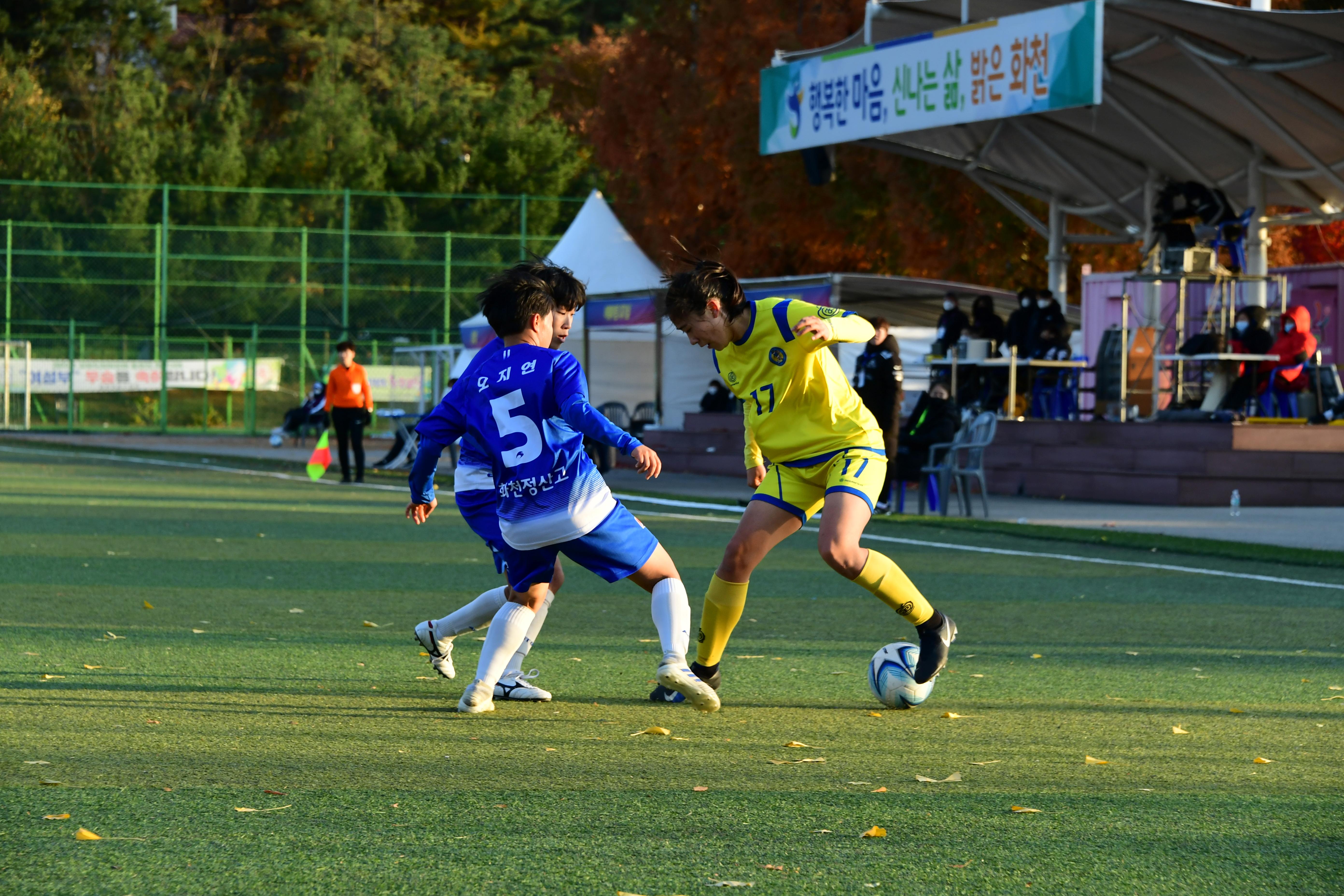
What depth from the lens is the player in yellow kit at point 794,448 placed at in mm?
5621

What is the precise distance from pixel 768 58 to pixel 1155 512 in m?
14.4

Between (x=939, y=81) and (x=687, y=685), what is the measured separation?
16178 mm

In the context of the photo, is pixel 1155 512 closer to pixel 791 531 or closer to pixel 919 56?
pixel 919 56

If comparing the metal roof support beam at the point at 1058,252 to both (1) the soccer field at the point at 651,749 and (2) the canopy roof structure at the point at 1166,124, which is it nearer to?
(2) the canopy roof structure at the point at 1166,124

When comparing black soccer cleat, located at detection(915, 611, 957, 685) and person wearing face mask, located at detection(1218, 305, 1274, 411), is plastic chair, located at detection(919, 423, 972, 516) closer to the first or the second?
person wearing face mask, located at detection(1218, 305, 1274, 411)

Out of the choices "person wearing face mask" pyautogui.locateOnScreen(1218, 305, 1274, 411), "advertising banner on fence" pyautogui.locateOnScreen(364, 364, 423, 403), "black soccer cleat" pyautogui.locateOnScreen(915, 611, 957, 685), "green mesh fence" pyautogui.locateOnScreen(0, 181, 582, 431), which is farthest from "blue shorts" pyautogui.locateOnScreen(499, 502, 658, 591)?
"advertising banner on fence" pyautogui.locateOnScreen(364, 364, 423, 403)

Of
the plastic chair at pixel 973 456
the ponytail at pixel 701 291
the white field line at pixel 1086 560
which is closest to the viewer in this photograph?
the ponytail at pixel 701 291

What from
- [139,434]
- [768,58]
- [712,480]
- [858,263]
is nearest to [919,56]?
[712,480]

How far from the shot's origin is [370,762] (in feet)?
15.7

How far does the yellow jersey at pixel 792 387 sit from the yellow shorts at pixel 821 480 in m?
0.03

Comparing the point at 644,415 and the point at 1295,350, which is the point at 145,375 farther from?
the point at 1295,350

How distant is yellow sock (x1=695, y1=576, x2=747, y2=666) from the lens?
585 centimetres

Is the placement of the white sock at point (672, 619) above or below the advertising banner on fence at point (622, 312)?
below

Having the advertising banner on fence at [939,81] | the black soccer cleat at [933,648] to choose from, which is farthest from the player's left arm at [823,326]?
the advertising banner on fence at [939,81]
